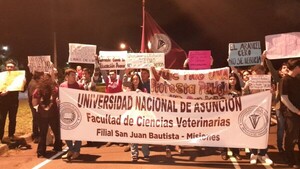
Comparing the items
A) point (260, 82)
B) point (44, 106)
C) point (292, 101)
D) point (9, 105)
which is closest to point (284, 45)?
point (260, 82)

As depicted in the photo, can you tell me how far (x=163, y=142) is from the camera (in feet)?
26.6

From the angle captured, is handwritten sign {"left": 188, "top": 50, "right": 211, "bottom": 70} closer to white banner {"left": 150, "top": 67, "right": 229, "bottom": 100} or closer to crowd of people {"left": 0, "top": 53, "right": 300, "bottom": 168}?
white banner {"left": 150, "top": 67, "right": 229, "bottom": 100}

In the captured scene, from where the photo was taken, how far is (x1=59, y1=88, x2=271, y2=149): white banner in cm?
777

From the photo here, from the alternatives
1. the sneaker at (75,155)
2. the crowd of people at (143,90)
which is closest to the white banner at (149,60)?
the crowd of people at (143,90)

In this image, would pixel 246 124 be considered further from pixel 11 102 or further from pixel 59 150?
pixel 11 102

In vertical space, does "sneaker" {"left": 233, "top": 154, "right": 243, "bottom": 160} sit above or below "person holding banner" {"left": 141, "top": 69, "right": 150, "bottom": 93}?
below

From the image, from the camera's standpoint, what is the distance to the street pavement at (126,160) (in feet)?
25.5

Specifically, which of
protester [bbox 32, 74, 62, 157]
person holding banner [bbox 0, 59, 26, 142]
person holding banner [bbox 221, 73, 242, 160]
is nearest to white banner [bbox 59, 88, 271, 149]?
protester [bbox 32, 74, 62, 157]

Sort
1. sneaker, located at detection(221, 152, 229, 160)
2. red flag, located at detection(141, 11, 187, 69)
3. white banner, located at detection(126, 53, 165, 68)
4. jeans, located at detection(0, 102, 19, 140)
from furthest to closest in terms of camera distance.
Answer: red flag, located at detection(141, 11, 187, 69)
jeans, located at detection(0, 102, 19, 140)
white banner, located at detection(126, 53, 165, 68)
sneaker, located at detection(221, 152, 229, 160)

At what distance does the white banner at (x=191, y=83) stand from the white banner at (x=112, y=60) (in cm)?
121

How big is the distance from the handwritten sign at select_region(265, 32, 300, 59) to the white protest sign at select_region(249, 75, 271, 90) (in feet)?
2.60

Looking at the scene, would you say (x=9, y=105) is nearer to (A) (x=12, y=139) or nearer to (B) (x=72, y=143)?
(A) (x=12, y=139)

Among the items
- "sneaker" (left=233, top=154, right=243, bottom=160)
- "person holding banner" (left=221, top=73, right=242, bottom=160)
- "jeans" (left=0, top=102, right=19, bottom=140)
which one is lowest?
"sneaker" (left=233, top=154, right=243, bottom=160)

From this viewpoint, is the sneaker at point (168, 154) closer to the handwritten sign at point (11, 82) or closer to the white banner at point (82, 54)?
the white banner at point (82, 54)
